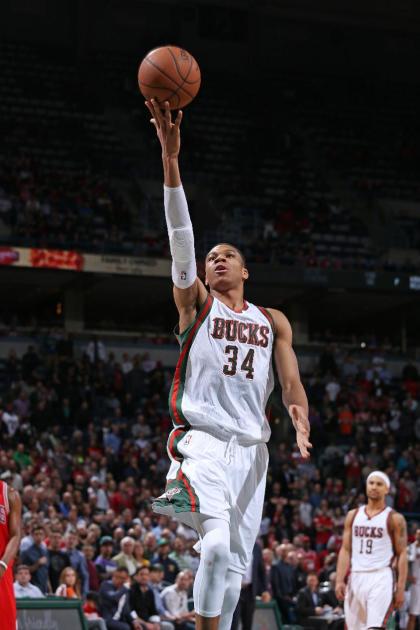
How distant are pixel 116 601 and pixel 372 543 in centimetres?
462

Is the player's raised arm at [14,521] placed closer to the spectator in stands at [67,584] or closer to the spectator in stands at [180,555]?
the spectator in stands at [67,584]

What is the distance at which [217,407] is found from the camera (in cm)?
650

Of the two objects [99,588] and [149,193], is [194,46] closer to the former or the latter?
[149,193]

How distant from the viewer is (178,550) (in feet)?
58.9

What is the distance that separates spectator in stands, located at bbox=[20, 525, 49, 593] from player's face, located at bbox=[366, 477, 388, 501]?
207 inches

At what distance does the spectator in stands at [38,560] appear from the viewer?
1502cm

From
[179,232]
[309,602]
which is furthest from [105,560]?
[179,232]

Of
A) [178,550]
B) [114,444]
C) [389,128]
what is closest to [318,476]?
[114,444]

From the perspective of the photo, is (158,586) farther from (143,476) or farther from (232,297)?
(232,297)

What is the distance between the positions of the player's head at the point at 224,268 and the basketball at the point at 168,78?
2.91 feet

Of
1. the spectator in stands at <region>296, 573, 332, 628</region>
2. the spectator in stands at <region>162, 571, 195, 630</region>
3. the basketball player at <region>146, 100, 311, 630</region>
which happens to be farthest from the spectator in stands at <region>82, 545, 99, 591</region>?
the basketball player at <region>146, 100, 311, 630</region>

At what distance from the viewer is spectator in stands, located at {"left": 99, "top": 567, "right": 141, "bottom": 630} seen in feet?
48.7

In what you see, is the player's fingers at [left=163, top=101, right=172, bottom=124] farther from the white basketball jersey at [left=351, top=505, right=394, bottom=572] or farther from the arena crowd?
the arena crowd

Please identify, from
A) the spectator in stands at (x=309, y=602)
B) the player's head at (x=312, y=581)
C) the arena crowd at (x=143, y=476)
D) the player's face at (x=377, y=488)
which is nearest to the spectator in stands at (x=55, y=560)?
the arena crowd at (x=143, y=476)
